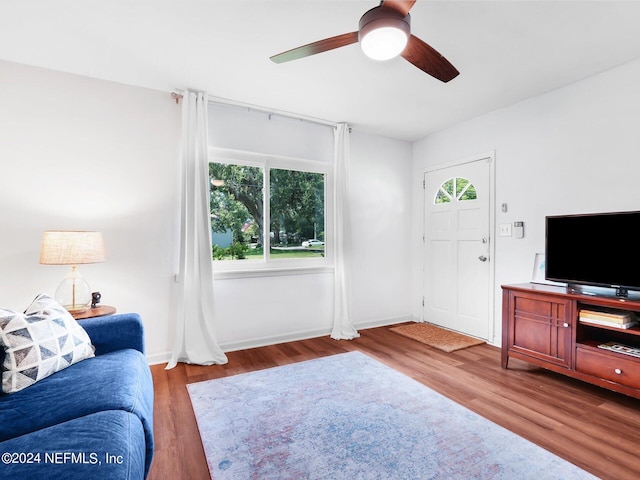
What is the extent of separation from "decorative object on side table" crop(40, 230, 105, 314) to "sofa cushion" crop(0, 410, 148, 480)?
1.48 meters

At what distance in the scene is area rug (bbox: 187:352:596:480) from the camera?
160 centimetres

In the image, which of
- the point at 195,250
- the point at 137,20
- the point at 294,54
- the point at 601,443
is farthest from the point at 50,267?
the point at 601,443

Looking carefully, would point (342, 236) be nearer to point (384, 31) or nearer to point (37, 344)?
point (384, 31)

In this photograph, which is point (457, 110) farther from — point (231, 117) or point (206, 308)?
point (206, 308)

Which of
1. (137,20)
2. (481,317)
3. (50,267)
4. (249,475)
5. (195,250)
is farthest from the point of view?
(481,317)

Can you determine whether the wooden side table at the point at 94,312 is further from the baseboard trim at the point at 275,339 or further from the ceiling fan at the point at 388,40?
the ceiling fan at the point at 388,40

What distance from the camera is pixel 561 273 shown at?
2.68 metres

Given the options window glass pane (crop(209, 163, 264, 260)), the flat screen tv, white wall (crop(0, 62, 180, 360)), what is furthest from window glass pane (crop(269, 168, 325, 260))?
the flat screen tv

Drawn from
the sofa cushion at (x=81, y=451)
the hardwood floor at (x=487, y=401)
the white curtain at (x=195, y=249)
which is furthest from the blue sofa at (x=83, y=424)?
the white curtain at (x=195, y=249)

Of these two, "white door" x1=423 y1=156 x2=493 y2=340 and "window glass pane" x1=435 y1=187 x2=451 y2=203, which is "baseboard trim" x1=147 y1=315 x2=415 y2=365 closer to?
"white door" x1=423 y1=156 x2=493 y2=340

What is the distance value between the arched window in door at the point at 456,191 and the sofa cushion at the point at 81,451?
3797 mm

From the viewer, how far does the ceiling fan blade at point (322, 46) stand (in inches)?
67.0

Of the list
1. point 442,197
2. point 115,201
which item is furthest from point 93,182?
point 442,197

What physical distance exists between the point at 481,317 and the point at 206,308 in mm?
3023
